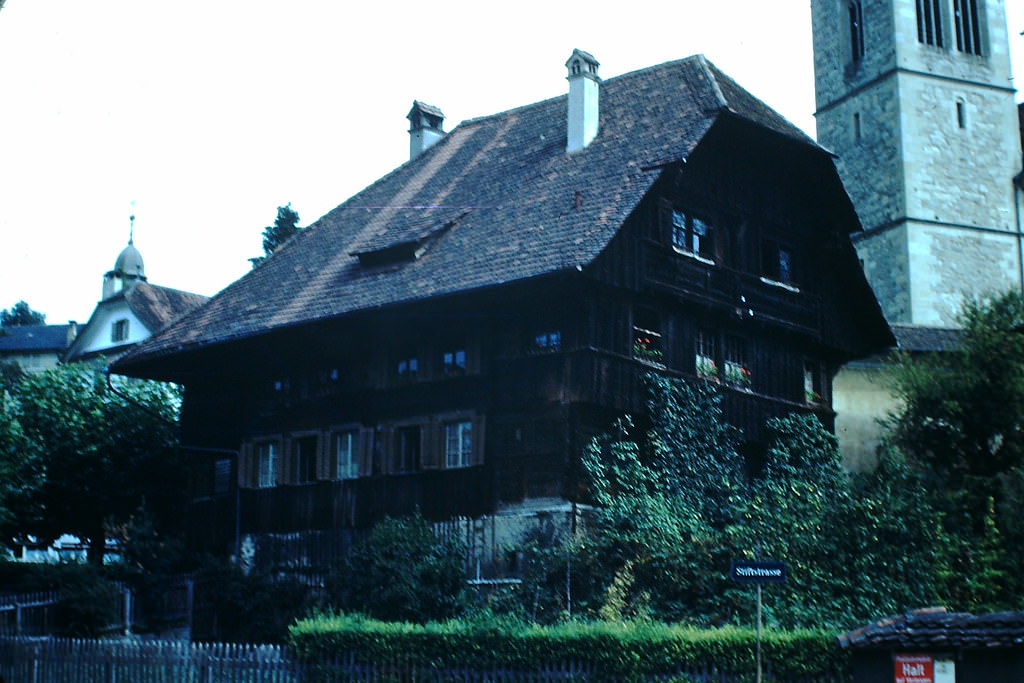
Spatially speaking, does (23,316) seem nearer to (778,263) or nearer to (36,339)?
(36,339)

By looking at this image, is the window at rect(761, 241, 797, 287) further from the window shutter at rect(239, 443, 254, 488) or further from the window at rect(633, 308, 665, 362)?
the window shutter at rect(239, 443, 254, 488)

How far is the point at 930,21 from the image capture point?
183 feet

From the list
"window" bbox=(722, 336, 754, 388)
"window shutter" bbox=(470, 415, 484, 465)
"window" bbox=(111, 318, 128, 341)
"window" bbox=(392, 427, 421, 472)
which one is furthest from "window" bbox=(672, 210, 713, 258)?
"window" bbox=(111, 318, 128, 341)

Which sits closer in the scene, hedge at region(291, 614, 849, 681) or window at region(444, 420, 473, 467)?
hedge at region(291, 614, 849, 681)

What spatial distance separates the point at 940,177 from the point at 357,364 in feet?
98.0

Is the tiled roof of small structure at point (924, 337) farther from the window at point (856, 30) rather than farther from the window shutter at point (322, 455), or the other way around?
the window at point (856, 30)

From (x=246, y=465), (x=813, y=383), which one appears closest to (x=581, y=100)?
(x=813, y=383)

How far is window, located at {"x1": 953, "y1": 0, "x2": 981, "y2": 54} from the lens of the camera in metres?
56.3

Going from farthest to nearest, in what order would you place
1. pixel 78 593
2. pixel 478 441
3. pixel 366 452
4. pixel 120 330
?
pixel 120 330 → pixel 366 452 → pixel 78 593 → pixel 478 441

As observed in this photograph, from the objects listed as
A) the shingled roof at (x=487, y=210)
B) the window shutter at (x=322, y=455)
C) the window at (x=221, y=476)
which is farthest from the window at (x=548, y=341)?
the window at (x=221, y=476)

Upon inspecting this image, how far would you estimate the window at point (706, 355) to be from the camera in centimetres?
3041

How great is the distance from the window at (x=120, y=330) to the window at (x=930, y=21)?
117ft

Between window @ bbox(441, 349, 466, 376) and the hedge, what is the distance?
8.40 meters

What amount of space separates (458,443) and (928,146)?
31012 mm
